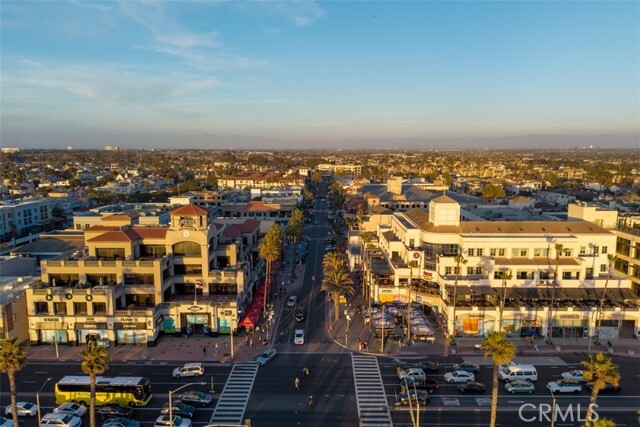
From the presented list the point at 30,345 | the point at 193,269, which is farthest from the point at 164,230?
the point at 30,345

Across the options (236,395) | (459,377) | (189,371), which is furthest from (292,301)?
(459,377)

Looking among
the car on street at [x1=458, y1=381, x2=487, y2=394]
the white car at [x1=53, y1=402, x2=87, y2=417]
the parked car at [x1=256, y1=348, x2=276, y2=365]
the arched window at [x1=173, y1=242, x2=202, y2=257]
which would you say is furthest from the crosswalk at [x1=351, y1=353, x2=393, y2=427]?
the arched window at [x1=173, y1=242, x2=202, y2=257]

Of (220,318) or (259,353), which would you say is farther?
(220,318)

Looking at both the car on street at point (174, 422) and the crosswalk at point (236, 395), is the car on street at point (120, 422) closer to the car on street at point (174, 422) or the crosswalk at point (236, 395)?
the car on street at point (174, 422)

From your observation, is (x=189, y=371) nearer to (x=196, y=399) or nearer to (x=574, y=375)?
(x=196, y=399)

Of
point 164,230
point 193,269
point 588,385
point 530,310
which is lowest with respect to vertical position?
point 588,385

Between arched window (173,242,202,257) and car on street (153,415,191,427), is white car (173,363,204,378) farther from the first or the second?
arched window (173,242,202,257)

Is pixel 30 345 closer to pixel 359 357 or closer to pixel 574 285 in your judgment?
pixel 359 357
